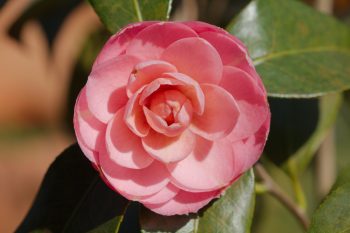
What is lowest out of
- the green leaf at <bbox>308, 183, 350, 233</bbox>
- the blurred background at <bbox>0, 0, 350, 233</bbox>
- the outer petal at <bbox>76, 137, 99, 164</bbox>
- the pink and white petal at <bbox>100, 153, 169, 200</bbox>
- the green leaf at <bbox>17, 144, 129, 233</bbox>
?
the blurred background at <bbox>0, 0, 350, 233</bbox>

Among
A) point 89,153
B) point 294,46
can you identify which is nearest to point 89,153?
point 89,153

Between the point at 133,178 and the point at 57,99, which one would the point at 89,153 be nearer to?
the point at 133,178

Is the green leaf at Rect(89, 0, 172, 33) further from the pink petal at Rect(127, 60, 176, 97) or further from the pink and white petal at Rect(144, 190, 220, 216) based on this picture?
the pink and white petal at Rect(144, 190, 220, 216)

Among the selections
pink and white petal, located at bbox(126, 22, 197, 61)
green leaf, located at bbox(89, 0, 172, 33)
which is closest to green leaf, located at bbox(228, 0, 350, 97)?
green leaf, located at bbox(89, 0, 172, 33)

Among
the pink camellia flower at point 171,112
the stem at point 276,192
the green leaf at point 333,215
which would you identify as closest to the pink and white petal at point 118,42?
the pink camellia flower at point 171,112

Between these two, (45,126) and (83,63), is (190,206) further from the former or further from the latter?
(45,126)
